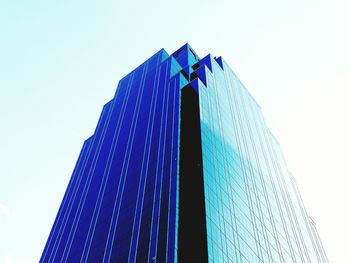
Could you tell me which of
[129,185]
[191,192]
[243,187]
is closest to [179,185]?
[191,192]

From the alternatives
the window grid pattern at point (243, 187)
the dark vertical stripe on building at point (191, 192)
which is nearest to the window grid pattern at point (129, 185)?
the dark vertical stripe on building at point (191, 192)

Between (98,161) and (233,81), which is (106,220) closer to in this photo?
(98,161)

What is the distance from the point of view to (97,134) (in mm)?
98688

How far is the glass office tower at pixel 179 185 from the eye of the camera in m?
53.4

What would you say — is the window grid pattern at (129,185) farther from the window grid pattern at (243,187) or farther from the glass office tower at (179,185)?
the window grid pattern at (243,187)

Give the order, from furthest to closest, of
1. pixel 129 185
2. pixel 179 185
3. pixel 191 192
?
pixel 129 185 < pixel 191 192 < pixel 179 185

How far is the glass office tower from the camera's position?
53.4 meters

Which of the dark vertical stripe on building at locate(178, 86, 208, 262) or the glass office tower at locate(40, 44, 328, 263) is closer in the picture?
the dark vertical stripe on building at locate(178, 86, 208, 262)

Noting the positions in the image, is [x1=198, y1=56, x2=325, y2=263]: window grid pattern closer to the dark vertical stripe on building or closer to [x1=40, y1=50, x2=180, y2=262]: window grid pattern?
the dark vertical stripe on building

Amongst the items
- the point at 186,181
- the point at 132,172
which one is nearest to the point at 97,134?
the point at 132,172

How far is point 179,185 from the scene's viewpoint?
58875mm

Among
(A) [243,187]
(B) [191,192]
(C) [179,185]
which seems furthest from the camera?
(A) [243,187]

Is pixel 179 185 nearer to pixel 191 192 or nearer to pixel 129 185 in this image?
pixel 191 192

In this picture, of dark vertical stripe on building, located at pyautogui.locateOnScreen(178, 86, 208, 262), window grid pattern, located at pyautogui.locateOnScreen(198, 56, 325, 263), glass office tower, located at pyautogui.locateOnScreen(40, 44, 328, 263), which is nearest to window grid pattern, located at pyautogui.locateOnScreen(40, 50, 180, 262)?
glass office tower, located at pyautogui.locateOnScreen(40, 44, 328, 263)
